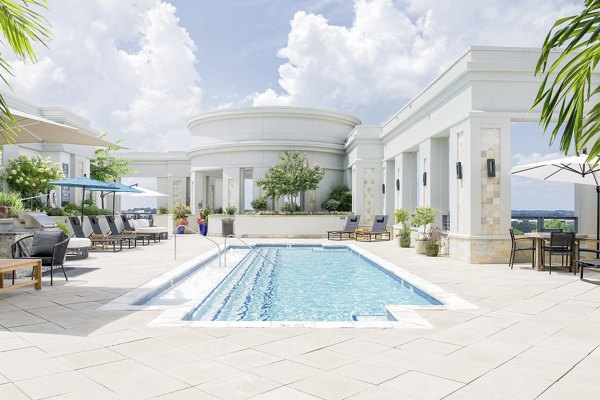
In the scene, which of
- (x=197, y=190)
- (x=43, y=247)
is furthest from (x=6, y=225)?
(x=197, y=190)

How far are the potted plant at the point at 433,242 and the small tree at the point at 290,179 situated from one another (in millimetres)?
8433

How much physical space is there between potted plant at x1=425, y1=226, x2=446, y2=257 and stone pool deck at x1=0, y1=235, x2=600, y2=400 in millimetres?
5267

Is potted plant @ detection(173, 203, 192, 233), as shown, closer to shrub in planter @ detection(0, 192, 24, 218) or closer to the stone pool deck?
shrub in planter @ detection(0, 192, 24, 218)

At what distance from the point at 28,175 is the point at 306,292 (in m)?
12.0

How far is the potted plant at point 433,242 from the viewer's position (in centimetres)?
1135

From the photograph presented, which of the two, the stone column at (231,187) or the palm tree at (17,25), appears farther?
the stone column at (231,187)

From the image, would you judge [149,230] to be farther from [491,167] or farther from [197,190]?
[491,167]

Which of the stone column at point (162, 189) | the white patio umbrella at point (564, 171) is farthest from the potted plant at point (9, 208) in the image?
the stone column at point (162, 189)

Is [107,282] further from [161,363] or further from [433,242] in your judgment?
[433,242]

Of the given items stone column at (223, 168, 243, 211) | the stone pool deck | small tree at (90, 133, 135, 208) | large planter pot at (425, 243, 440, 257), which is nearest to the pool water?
the stone pool deck

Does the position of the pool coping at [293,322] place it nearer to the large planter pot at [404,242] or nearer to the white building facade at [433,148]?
the white building facade at [433,148]

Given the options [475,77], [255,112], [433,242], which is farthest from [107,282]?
[255,112]

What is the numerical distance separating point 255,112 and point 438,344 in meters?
18.6

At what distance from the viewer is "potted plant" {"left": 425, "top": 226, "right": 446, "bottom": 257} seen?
11352 mm
